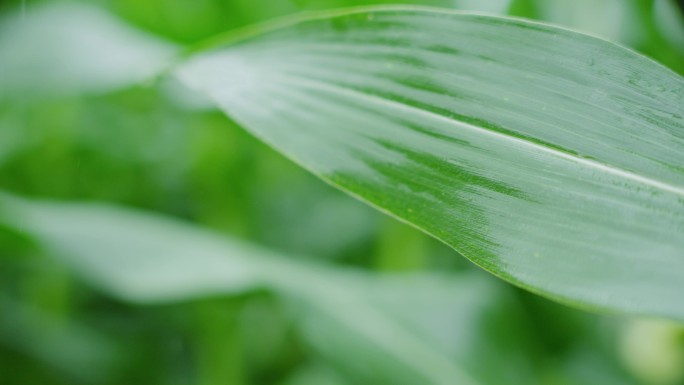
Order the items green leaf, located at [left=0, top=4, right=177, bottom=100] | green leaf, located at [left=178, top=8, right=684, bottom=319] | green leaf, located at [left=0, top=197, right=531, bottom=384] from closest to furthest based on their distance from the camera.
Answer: green leaf, located at [left=178, top=8, right=684, bottom=319], green leaf, located at [left=0, top=197, right=531, bottom=384], green leaf, located at [left=0, top=4, right=177, bottom=100]

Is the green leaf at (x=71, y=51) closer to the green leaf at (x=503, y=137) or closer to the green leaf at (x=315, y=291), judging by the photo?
the green leaf at (x=315, y=291)

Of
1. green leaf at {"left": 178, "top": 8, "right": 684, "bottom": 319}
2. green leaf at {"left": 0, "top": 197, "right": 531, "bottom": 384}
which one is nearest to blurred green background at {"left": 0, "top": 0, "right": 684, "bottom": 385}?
green leaf at {"left": 0, "top": 197, "right": 531, "bottom": 384}

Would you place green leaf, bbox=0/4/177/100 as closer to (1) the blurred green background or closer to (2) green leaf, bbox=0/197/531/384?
(1) the blurred green background

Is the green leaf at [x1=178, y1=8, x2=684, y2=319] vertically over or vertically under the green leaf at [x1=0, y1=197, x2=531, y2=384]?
over

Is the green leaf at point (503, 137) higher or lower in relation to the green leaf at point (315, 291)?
higher

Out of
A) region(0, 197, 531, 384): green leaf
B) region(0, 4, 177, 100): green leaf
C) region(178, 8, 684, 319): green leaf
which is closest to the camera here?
region(178, 8, 684, 319): green leaf

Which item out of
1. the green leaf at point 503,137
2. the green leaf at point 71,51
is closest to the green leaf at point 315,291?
the green leaf at point 71,51
